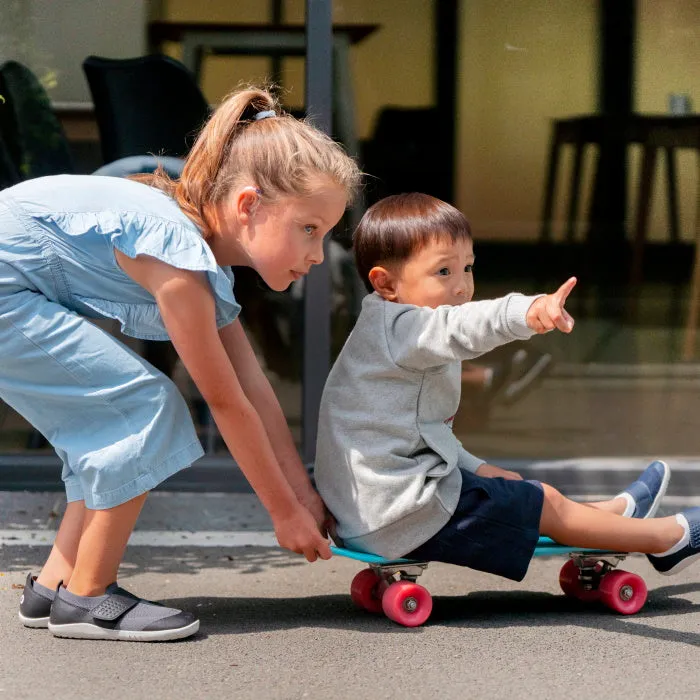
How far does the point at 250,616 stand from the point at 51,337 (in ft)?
2.60

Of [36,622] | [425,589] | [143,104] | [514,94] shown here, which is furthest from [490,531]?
[143,104]

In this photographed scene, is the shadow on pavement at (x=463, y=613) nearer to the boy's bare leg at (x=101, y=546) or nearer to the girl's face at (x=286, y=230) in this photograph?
the boy's bare leg at (x=101, y=546)

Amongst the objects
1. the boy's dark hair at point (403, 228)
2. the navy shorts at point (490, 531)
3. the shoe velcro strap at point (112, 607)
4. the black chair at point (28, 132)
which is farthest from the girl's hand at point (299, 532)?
the black chair at point (28, 132)

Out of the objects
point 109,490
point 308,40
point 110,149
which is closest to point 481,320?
point 109,490

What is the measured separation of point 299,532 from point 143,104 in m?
1.97

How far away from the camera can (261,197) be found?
2.70 meters

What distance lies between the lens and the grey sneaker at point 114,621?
107 inches

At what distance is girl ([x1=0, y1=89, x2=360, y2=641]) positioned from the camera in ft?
8.71

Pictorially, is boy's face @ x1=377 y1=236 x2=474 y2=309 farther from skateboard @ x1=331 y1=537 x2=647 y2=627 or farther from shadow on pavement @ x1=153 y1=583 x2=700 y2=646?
shadow on pavement @ x1=153 y1=583 x2=700 y2=646

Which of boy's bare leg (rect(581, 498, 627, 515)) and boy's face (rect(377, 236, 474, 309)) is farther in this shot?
boy's bare leg (rect(581, 498, 627, 515))

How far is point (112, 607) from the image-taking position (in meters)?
2.71

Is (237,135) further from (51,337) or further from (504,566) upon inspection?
(504,566)

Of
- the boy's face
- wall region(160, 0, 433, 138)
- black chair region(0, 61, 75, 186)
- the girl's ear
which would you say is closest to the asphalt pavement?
the boy's face

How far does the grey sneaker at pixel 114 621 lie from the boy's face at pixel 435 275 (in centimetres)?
87
